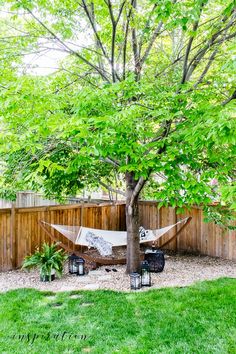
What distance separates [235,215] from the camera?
17.7 ft

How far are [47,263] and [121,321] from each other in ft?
6.01

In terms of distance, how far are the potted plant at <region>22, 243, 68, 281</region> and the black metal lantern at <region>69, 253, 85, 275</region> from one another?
15cm

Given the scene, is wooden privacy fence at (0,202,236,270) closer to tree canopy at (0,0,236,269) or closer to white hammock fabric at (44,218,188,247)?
white hammock fabric at (44,218,188,247)

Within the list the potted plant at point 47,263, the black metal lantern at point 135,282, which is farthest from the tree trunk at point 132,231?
the potted plant at point 47,263

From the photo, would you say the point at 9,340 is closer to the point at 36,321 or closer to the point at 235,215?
the point at 36,321

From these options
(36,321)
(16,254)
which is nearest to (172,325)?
(36,321)

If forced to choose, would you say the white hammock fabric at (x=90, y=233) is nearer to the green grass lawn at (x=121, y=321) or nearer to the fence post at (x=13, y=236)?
the fence post at (x=13, y=236)

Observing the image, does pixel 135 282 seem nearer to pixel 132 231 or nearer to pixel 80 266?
pixel 132 231

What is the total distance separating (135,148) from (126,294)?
195cm

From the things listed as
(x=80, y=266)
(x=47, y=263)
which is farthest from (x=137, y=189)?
(x=47, y=263)

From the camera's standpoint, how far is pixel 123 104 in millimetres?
3725

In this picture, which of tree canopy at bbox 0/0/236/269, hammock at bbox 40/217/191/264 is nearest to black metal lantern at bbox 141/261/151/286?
tree canopy at bbox 0/0/236/269

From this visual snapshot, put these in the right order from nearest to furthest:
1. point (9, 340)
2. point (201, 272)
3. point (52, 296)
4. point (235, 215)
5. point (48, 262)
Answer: point (9, 340)
point (52, 296)
point (48, 262)
point (201, 272)
point (235, 215)

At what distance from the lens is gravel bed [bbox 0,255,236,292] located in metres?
4.43
